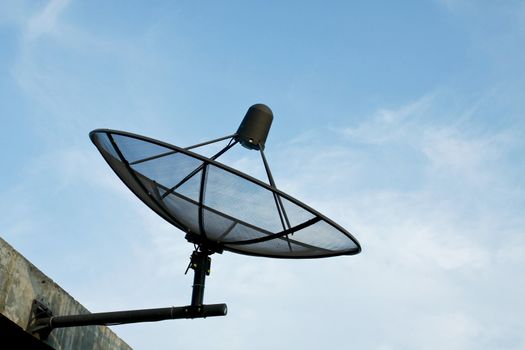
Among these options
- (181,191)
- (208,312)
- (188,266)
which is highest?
(181,191)

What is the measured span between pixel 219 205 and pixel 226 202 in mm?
121

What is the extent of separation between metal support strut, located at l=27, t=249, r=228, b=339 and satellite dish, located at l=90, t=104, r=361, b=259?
299 mm

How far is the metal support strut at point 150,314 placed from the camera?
729cm

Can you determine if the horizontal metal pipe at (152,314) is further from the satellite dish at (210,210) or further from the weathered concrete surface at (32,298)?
the weathered concrete surface at (32,298)

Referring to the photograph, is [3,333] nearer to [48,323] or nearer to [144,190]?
[48,323]

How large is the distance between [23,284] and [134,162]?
1864 millimetres

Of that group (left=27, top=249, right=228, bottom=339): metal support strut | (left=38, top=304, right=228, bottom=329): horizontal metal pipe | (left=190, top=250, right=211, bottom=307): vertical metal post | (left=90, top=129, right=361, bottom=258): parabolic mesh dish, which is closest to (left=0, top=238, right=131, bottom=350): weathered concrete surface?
(left=27, top=249, right=228, bottom=339): metal support strut

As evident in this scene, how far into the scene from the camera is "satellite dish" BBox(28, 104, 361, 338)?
7.14m

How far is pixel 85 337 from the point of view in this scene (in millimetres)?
9398

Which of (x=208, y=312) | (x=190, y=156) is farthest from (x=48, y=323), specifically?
(x=190, y=156)

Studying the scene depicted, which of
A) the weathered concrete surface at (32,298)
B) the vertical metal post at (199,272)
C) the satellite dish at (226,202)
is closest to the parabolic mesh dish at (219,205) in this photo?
the satellite dish at (226,202)

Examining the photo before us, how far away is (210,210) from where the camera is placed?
308 inches

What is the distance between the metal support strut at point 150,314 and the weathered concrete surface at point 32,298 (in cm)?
16

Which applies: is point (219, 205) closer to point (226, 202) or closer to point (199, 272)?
point (226, 202)
